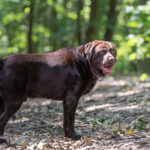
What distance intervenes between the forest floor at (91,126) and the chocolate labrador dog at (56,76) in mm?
400

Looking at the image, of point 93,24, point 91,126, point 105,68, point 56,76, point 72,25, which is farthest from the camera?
point 72,25

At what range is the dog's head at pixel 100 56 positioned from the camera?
5.02 metres

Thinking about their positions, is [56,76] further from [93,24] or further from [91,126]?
[93,24]

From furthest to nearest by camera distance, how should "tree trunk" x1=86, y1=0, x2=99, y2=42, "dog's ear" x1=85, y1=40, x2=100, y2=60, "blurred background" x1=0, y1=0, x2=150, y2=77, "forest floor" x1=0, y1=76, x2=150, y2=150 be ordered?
"tree trunk" x1=86, y1=0, x2=99, y2=42
"blurred background" x1=0, y1=0, x2=150, y2=77
"dog's ear" x1=85, y1=40, x2=100, y2=60
"forest floor" x1=0, y1=76, x2=150, y2=150

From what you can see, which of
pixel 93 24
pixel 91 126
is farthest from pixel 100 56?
pixel 93 24

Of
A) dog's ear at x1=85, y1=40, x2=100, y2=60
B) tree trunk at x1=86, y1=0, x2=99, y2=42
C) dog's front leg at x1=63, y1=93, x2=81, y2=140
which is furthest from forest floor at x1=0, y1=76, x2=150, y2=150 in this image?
tree trunk at x1=86, y1=0, x2=99, y2=42

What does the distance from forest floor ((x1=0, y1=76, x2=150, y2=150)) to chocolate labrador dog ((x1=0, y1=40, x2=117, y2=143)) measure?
1.31 ft

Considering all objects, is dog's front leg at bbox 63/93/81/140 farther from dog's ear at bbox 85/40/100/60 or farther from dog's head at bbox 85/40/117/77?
dog's ear at bbox 85/40/100/60

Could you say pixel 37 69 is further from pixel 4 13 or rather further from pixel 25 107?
pixel 4 13

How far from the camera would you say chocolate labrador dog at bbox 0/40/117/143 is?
5074mm

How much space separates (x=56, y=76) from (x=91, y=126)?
1.43 m

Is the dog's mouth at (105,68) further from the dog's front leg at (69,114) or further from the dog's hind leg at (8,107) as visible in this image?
the dog's hind leg at (8,107)

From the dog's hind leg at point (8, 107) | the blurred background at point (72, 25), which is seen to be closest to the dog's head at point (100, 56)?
the dog's hind leg at point (8, 107)

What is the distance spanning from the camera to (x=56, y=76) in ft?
17.3
